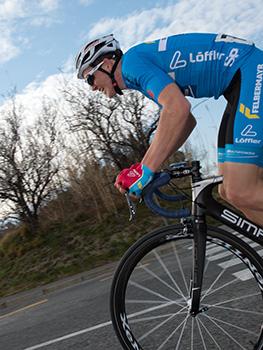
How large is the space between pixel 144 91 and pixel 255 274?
1.16 metres

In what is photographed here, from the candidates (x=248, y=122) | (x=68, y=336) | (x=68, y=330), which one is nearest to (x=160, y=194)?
(x=248, y=122)

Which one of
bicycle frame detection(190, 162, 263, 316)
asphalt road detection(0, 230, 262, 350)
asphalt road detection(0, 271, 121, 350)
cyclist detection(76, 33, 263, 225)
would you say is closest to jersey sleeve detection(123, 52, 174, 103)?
cyclist detection(76, 33, 263, 225)

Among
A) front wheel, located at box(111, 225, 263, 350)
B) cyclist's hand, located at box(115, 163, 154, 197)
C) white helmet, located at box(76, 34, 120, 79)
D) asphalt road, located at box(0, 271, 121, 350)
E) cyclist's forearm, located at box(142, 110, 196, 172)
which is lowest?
asphalt road, located at box(0, 271, 121, 350)

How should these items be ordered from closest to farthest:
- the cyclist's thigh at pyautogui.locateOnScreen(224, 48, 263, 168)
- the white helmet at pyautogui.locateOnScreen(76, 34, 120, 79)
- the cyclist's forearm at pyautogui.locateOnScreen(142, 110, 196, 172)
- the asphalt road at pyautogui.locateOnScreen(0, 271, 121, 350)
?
1. the cyclist's forearm at pyautogui.locateOnScreen(142, 110, 196, 172)
2. the cyclist's thigh at pyautogui.locateOnScreen(224, 48, 263, 168)
3. the white helmet at pyautogui.locateOnScreen(76, 34, 120, 79)
4. the asphalt road at pyautogui.locateOnScreen(0, 271, 121, 350)

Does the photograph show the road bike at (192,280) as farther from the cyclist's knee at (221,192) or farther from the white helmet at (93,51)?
the white helmet at (93,51)

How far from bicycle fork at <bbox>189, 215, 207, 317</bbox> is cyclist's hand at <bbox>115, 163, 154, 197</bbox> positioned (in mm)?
367

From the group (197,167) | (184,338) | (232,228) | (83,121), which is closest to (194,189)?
(197,167)

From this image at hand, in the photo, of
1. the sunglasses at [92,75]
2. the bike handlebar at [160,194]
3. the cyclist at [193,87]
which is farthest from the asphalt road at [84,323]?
the sunglasses at [92,75]

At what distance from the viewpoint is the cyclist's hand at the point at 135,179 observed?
230 cm

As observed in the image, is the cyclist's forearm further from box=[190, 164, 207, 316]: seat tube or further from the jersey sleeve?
box=[190, 164, 207, 316]: seat tube

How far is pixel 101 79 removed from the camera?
8.68 feet

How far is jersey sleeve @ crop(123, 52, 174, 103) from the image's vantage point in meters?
2.35

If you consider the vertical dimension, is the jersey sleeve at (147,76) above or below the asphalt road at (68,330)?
above

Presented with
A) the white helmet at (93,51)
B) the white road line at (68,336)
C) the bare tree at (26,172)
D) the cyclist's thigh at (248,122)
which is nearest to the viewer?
the cyclist's thigh at (248,122)
